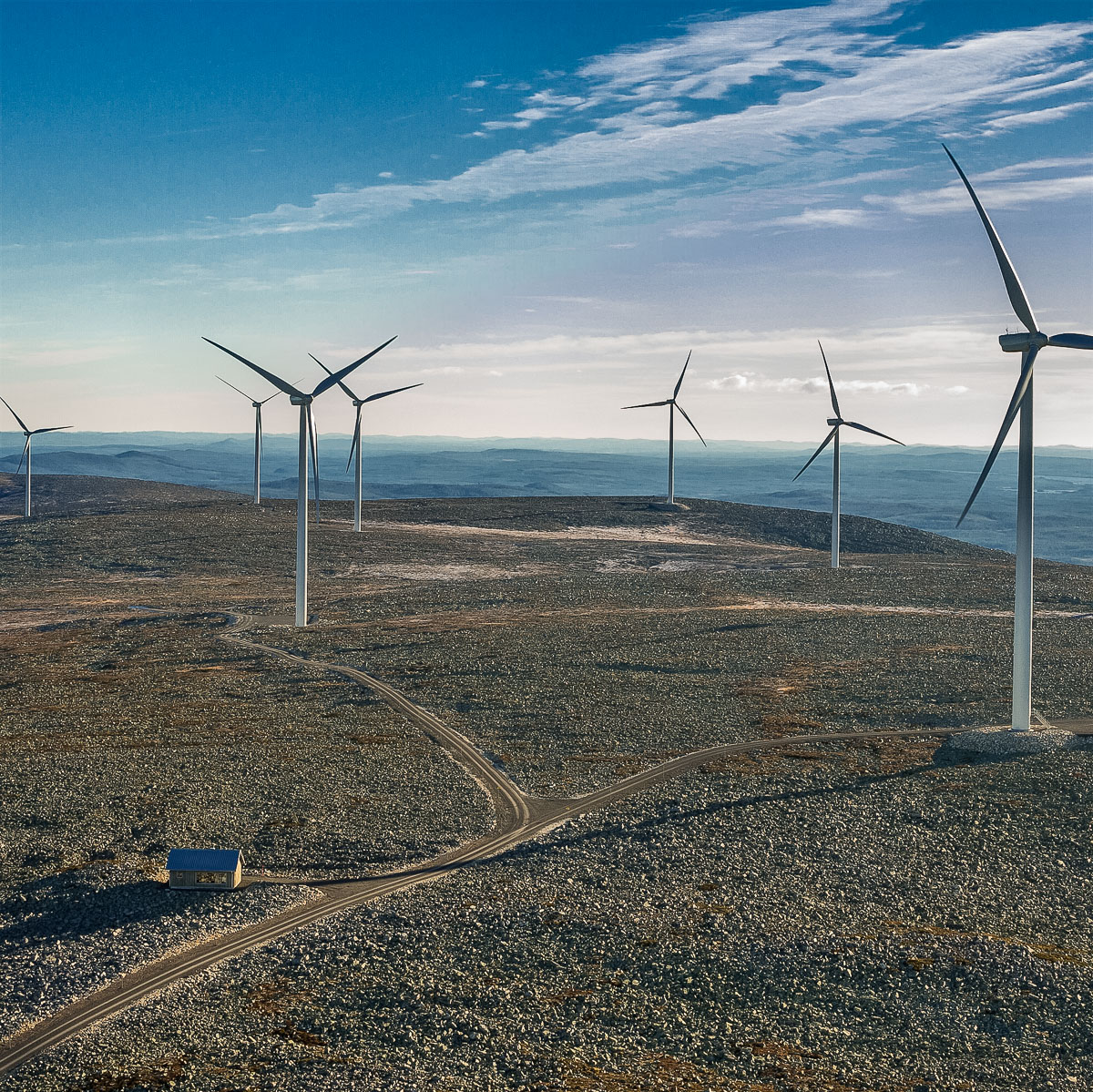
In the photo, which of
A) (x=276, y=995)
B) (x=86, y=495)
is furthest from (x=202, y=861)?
(x=86, y=495)

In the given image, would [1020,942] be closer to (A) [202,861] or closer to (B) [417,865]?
(B) [417,865]

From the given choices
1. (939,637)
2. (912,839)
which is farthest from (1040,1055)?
(939,637)

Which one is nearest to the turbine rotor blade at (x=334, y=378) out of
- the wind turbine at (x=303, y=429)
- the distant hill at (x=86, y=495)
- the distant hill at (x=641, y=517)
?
the wind turbine at (x=303, y=429)

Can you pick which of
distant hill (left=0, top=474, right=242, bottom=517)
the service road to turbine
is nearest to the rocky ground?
the service road to turbine

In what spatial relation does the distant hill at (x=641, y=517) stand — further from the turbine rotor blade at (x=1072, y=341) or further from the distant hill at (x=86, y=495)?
the turbine rotor blade at (x=1072, y=341)

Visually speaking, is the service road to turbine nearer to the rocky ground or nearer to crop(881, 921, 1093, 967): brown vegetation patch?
the rocky ground
